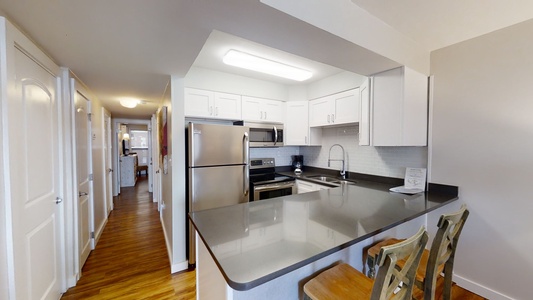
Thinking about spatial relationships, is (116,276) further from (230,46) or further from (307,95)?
(307,95)

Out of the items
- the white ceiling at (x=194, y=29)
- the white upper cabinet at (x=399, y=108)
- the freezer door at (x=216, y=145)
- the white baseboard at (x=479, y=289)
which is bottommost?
the white baseboard at (x=479, y=289)

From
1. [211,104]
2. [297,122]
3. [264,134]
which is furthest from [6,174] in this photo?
[297,122]

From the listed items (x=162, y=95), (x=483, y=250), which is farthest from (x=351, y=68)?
(x=162, y=95)

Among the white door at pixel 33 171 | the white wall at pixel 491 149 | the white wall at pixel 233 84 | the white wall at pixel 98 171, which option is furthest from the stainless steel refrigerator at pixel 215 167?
the white wall at pixel 491 149

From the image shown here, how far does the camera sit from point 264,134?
3240 millimetres

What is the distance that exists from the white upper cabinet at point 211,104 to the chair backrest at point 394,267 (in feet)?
8.16

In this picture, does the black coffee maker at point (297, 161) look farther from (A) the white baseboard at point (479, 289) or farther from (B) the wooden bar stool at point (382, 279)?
(B) the wooden bar stool at point (382, 279)

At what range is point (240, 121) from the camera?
122 inches

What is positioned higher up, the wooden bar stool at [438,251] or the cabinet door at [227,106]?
the cabinet door at [227,106]

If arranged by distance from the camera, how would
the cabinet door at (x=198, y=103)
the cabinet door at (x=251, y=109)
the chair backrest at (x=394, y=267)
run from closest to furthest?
the chair backrest at (x=394, y=267)
the cabinet door at (x=198, y=103)
the cabinet door at (x=251, y=109)

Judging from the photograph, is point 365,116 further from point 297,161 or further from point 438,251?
point 297,161

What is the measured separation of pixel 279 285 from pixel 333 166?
253 cm

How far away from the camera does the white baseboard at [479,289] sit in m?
1.78

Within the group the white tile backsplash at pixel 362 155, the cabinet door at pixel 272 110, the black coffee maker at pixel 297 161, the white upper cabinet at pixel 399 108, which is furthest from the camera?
the black coffee maker at pixel 297 161
